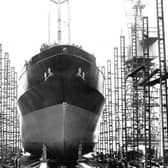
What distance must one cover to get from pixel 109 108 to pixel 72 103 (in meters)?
24.1

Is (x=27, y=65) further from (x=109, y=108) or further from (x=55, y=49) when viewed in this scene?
(x=109, y=108)

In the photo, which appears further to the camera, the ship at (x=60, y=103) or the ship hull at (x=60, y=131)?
the ship at (x=60, y=103)

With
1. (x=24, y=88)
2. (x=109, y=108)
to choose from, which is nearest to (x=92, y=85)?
(x=24, y=88)

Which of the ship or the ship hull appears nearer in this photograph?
the ship hull

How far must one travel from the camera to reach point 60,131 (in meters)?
12.6

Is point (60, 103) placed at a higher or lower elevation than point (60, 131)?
higher

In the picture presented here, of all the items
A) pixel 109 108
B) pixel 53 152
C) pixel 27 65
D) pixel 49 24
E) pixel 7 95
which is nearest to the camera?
pixel 53 152

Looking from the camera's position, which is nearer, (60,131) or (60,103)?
(60,131)

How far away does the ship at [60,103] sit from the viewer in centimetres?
1284

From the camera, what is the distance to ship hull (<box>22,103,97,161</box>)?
1265 cm

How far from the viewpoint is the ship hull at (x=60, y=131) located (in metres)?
12.6

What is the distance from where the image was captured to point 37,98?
14.1m

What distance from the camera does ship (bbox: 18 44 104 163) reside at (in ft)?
42.1

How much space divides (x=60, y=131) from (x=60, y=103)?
113 centimetres
